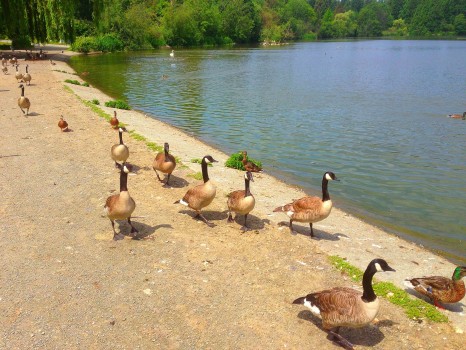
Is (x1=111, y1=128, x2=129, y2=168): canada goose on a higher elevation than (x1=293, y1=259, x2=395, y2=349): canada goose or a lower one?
higher

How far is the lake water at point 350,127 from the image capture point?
12758 millimetres

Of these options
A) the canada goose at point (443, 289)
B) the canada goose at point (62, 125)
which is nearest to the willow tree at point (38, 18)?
the canada goose at point (62, 125)

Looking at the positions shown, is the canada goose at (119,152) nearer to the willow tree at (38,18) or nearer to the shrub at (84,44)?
the willow tree at (38,18)

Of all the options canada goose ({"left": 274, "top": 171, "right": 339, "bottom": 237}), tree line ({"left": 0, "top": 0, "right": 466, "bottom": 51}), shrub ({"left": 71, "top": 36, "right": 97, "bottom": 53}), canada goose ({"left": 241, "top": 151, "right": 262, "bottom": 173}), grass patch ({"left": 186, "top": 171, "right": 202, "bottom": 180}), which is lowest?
canada goose ({"left": 241, "top": 151, "right": 262, "bottom": 173})

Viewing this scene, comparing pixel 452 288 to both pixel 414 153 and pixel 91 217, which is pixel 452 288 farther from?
pixel 414 153

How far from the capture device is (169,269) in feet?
25.5

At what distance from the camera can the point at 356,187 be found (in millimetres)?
14203

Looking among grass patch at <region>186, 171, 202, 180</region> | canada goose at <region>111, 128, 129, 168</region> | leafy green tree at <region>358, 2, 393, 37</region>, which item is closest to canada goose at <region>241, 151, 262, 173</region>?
grass patch at <region>186, 171, 202, 180</region>

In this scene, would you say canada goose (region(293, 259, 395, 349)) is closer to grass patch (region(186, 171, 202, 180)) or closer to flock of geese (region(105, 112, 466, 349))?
flock of geese (region(105, 112, 466, 349))

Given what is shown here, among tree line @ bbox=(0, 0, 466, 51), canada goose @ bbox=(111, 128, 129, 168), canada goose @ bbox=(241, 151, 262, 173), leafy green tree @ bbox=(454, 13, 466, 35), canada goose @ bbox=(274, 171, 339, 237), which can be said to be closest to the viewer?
canada goose @ bbox=(274, 171, 339, 237)

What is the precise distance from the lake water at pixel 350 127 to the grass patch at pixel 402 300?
3150mm

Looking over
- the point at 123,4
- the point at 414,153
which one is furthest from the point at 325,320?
the point at 123,4

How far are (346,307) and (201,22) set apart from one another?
4155 inches

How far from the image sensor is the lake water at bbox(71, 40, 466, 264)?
12.8m
